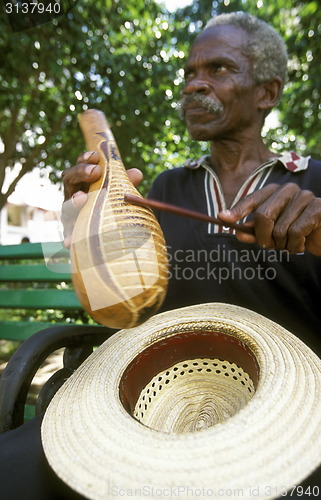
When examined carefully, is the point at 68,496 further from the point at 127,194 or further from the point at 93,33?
the point at 93,33

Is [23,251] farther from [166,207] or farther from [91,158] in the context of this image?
[166,207]

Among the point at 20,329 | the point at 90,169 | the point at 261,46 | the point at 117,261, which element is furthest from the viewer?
the point at 20,329

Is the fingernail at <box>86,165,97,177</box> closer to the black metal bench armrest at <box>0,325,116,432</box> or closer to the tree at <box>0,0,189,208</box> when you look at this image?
the black metal bench armrest at <box>0,325,116,432</box>

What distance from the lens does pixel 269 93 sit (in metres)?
1.91

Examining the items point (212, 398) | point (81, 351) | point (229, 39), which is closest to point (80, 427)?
point (212, 398)

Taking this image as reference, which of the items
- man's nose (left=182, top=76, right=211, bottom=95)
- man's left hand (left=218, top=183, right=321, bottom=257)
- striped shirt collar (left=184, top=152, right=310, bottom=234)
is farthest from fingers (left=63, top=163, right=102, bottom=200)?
man's nose (left=182, top=76, right=211, bottom=95)

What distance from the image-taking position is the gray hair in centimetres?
182

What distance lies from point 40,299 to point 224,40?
5.08 feet

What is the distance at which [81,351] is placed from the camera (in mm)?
1289

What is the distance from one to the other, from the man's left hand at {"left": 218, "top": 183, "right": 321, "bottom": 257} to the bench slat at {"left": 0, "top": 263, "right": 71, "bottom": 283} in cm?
125

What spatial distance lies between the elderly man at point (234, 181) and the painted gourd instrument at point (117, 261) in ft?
1.27

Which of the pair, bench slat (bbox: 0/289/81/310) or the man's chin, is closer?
the man's chin

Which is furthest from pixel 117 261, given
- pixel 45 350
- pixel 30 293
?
pixel 30 293

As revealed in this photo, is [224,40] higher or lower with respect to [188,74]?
higher
